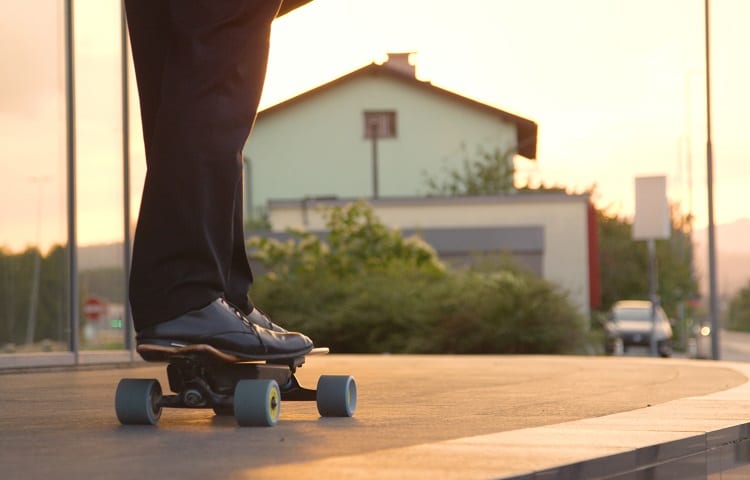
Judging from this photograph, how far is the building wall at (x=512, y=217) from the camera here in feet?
121

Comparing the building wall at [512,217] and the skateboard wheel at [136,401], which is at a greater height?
the building wall at [512,217]

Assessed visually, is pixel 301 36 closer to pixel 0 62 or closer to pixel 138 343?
pixel 0 62

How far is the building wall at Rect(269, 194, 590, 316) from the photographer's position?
37000 mm

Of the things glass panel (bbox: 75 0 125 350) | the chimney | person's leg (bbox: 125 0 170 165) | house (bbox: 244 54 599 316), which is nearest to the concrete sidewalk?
person's leg (bbox: 125 0 170 165)

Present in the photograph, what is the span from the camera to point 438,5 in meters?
25.6

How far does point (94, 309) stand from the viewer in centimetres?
1205

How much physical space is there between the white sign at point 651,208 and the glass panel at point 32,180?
15.2 meters

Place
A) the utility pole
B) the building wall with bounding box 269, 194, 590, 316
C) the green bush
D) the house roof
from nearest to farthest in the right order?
the green bush, the utility pole, the building wall with bounding box 269, 194, 590, 316, the house roof

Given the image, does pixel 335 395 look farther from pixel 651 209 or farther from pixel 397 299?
pixel 651 209

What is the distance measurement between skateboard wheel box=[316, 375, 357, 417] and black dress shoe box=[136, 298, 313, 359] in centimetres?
27

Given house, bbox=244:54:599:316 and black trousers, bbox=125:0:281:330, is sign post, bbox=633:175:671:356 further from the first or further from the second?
house, bbox=244:54:599:316

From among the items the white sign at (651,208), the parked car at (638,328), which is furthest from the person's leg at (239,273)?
the parked car at (638,328)

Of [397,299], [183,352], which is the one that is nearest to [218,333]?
[183,352]

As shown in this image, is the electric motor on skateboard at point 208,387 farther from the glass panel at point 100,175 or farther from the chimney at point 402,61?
the chimney at point 402,61
